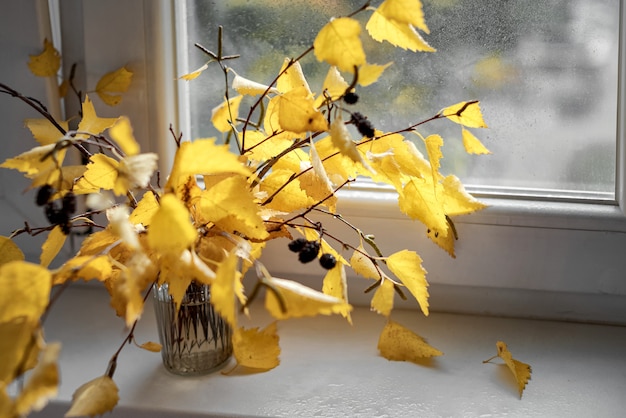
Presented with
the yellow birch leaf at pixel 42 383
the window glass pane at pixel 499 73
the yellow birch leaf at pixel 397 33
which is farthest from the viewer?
the window glass pane at pixel 499 73

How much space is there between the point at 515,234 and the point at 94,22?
50cm

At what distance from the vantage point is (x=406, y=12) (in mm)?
491

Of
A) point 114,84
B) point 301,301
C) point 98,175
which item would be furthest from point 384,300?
point 114,84

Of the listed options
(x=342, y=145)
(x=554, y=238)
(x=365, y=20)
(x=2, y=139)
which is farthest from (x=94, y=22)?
(x=554, y=238)

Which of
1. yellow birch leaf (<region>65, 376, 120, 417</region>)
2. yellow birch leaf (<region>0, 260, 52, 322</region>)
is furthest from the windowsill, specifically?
yellow birch leaf (<region>0, 260, 52, 322</region>)

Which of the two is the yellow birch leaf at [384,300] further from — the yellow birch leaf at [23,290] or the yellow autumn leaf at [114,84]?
the yellow autumn leaf at [114,84]

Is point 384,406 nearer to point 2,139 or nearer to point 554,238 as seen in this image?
Answer: point 554,238

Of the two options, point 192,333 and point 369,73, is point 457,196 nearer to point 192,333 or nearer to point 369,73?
point 369,73

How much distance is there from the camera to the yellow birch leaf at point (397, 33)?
51cm

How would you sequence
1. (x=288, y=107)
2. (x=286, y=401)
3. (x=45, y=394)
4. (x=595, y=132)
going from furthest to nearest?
(x=595, y=132), (x=286, y=401), (x=288, y=107), (x=45, y=394)

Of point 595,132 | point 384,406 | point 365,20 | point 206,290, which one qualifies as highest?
point 365,20

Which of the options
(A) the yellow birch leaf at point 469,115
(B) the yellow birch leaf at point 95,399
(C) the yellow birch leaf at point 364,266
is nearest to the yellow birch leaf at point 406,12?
(A) the yellow birch leaf at point 469,115

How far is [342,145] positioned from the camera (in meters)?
0.50

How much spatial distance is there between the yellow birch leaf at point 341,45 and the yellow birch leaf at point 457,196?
0.16 meters
